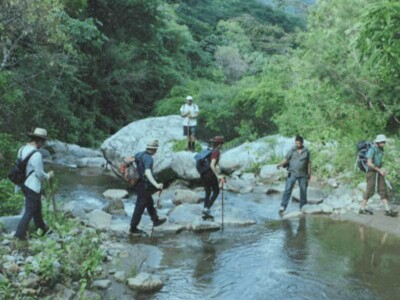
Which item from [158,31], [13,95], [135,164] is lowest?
[135,164]

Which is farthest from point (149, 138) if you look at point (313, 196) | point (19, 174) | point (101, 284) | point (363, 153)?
point (101, 284)

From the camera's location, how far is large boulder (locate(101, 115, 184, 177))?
51.4 feet

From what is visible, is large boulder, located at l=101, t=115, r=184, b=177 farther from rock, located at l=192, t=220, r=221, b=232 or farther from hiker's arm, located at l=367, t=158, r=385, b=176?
hiker's arm, located at l=367, t=158, r=385, b=176

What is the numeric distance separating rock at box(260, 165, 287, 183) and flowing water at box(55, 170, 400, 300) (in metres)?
4.50

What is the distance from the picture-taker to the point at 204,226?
9.82 meters

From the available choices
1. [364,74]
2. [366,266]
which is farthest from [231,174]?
[366,266]

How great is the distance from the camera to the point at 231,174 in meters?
16.6

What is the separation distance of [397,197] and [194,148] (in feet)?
21.4

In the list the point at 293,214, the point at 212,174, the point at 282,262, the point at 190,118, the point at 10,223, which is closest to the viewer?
the point at 282,262

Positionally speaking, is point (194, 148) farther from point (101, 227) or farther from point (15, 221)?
point (15, 221)

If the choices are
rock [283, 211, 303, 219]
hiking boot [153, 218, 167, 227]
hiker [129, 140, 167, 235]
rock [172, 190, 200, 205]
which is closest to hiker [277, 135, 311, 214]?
rock [283, 211, 303, 219]

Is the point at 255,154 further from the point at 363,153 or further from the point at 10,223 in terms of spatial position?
the point at 10,223

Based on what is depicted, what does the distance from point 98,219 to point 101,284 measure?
371 centimetres

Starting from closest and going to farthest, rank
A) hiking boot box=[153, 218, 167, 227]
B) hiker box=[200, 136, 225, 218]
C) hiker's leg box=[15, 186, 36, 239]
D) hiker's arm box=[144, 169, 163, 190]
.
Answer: hiker's leg box=[15, 186, 36, 239]
hiker's arm box=[144, 169, 163, 190]
hiking boot box=[153, 218, 167, 227]
hiker box=[200, 136, 225, 218]
